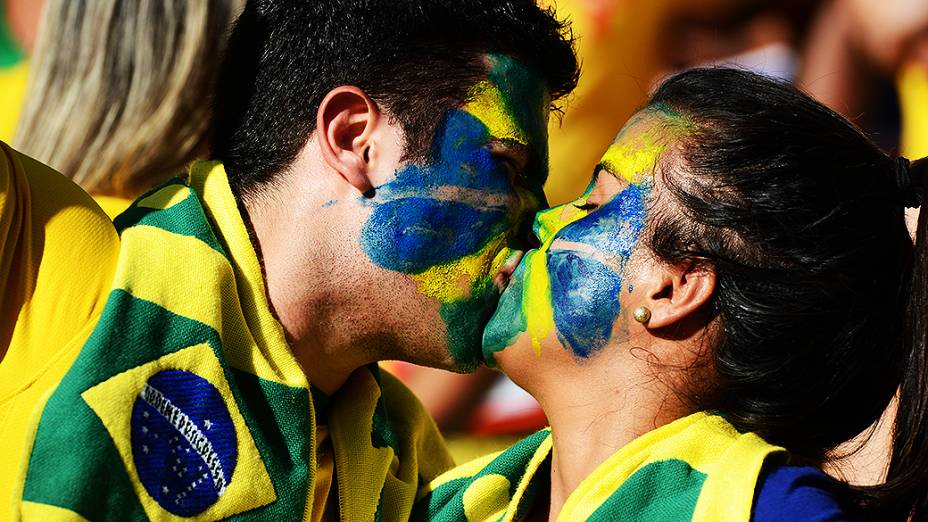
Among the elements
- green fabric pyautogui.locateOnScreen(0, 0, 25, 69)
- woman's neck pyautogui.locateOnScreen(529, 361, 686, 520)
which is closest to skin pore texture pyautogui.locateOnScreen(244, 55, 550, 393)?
woman's neck pyautogui.locateOnScreen(529, 361, 686, 520)

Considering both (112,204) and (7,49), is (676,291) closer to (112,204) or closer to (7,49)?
(112,204)

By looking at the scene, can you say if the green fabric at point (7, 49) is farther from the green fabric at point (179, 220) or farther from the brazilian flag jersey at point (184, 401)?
the green fabric at point (179, 220)

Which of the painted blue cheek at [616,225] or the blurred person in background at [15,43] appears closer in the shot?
the painted blue cheek at [616,225]

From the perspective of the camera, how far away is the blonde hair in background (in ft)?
11.3

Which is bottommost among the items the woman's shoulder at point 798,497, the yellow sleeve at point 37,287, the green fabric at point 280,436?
the green fabric at point 280,436

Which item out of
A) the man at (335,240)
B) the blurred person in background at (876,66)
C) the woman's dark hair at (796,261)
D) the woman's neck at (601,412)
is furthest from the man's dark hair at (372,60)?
the blurred person in background at (876,66)

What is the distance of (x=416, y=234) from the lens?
8.02 ft

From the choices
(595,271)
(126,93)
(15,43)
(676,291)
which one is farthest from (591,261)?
(15,43)

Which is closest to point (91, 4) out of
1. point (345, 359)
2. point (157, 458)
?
point (345, 359)

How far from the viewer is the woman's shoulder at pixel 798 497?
1.93 m

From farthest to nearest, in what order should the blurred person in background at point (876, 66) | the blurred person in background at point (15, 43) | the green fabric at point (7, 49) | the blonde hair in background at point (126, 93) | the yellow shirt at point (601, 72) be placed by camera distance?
the green fabric at point (7, 49)
the blurred person in background at point (15, 43)
the yellow shirt at point (601, 72)
the blurred person in background at point (876, 66)
the blonde hair in background at point (126, 93)

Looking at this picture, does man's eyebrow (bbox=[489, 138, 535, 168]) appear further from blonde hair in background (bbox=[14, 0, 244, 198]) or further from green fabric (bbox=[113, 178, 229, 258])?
blonde hair in background (bbox=[14, 0, 244, 198])

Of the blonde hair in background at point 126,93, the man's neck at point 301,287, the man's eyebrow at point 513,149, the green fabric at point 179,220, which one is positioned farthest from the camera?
the blonde hair in background at point 126,93

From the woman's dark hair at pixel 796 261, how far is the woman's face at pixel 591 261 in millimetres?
67
